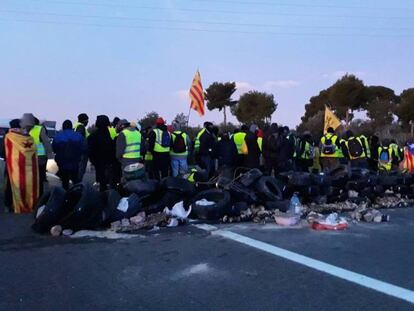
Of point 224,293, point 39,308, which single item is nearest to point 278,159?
point 224,293

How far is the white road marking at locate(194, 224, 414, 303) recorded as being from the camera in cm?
536

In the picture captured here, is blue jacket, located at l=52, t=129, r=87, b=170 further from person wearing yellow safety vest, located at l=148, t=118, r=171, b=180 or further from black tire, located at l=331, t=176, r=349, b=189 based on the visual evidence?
black tire, located at l=331, t=176, r=349, b=189

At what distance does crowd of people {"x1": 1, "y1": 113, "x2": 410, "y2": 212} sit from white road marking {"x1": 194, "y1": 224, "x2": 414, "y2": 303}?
155 inches

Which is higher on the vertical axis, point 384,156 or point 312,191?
point 384,156

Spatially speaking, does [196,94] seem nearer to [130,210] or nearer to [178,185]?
[178,185]

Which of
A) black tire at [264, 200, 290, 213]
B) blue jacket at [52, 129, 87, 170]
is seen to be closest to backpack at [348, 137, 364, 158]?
black tire at [264, 200, 290, 213]

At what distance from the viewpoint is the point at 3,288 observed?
5379 mm

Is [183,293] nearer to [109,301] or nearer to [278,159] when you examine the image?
[109,301]

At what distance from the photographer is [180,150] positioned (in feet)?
43.7

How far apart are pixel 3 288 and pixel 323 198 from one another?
23.0 ft

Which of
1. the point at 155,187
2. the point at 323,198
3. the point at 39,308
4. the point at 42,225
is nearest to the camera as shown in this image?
the point at 39,308

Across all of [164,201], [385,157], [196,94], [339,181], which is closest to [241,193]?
[164,201]

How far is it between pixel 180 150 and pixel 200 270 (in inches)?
290

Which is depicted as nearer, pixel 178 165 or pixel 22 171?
pixel 22 171
